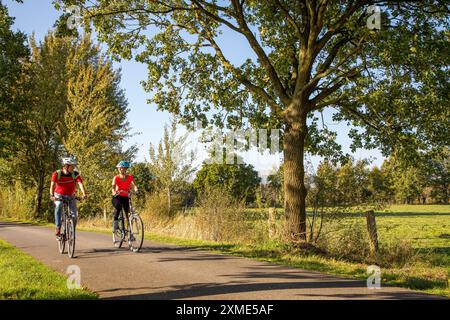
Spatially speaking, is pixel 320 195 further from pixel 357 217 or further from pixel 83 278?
pixel 83 278

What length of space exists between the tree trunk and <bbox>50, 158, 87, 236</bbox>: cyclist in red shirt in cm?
584

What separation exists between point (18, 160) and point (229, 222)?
83.2 feet

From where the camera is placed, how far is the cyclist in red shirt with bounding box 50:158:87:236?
9.77 m

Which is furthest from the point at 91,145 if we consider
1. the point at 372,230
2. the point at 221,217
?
the point at 372,230

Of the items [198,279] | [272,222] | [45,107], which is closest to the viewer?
[198,279]

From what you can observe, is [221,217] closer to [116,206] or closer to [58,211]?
[116,206]

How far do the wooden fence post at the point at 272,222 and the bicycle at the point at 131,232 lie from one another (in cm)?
454

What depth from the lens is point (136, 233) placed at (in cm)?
1041

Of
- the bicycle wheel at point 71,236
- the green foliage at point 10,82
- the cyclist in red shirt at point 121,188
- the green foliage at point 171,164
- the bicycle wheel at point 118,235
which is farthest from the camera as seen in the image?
the green foliage at point 10,82

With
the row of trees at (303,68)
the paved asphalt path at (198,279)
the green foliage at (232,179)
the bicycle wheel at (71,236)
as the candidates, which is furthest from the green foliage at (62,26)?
the green foliage at (232,179)

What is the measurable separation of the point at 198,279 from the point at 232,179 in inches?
344

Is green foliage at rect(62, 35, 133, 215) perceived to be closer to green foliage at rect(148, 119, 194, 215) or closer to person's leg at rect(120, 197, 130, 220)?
green foliage at rect(148, 119, 194, 215)

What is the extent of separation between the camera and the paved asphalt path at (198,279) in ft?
19.9

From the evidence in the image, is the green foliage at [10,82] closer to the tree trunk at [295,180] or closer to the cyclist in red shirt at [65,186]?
the cyclist in red shirt at [65,186]
